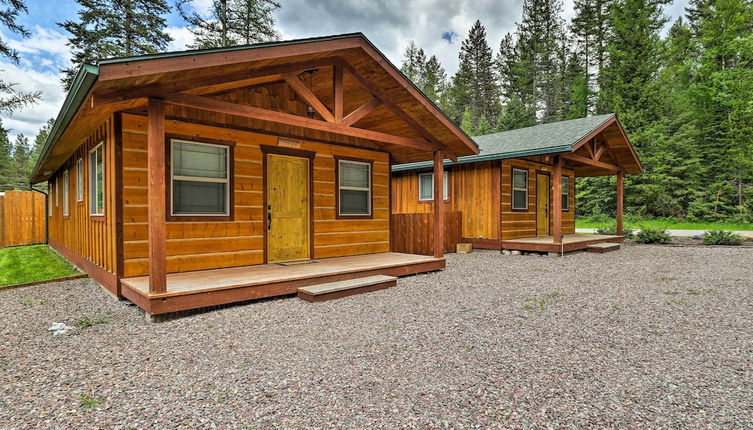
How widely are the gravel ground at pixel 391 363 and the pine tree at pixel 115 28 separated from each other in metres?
18.1

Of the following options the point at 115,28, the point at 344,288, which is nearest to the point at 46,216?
the point at 115,28

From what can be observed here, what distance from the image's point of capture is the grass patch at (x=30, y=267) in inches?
251

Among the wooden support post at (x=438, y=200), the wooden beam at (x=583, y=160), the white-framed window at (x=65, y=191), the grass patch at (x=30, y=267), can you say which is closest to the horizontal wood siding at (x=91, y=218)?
the white-framed window at (x=65, y=191)

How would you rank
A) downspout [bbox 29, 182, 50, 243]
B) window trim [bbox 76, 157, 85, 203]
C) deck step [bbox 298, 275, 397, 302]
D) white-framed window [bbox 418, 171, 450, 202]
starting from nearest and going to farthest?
deck step [bbox 298, 275, 397, 302] < window trim [bbox 76, 157, 85, 203] < white-framed window [bbox 418, 171, 450, 202] < downspout [bbox 29, 182, 50, 243]

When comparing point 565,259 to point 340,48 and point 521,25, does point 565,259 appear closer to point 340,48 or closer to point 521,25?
point 340,48

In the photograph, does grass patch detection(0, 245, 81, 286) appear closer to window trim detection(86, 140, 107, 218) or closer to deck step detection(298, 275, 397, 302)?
window trim detection(86, 140, 107, 218)

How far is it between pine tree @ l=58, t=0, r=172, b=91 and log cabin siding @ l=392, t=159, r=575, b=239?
1640 centimetres

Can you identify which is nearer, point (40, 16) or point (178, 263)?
point (178, 263)

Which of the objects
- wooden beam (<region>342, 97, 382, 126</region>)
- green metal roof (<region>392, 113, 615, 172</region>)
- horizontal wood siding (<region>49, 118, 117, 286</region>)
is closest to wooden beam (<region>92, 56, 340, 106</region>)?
wooden beam (<region>342, 97, 382, 126</region>)

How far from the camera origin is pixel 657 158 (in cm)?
1959

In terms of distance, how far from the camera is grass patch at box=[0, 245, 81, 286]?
20.9ft

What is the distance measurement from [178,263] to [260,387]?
11.3ft

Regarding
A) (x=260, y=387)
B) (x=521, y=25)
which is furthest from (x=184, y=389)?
(x=521, y=25)

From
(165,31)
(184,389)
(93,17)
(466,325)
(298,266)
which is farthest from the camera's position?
(165,31)
